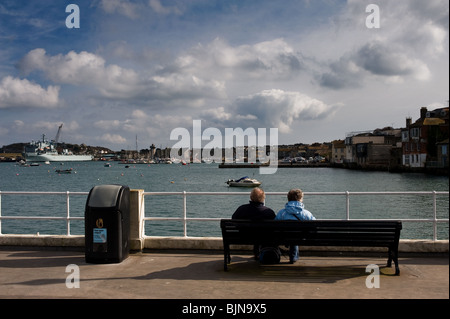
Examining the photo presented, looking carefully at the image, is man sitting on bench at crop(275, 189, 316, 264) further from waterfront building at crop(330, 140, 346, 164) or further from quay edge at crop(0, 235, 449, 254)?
waterfront building at crop(330, 140, 346, 164)

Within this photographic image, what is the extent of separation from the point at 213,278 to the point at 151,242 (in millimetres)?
2296

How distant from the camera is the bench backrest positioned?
6.63m

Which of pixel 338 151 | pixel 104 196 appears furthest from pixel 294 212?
pixel 338 151

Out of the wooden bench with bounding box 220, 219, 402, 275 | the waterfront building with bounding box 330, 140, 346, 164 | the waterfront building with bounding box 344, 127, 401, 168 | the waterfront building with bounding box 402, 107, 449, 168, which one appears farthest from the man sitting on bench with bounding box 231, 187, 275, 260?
the waterfront building with bounding box 330, 140, 346, 164

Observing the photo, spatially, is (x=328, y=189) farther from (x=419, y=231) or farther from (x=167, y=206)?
(x=419, y=231)

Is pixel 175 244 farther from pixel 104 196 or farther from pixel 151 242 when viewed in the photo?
pixel 104 196

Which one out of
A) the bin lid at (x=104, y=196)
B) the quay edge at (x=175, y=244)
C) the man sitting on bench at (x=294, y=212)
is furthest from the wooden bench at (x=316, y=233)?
the bin lid at (x=104, y=196)

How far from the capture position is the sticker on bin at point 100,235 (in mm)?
7473

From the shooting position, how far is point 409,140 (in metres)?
100

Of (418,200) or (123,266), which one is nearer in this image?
(123,266)

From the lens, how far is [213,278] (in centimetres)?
653

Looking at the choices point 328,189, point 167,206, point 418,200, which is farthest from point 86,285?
point 328,189
